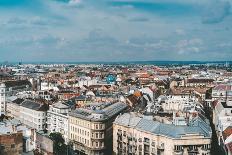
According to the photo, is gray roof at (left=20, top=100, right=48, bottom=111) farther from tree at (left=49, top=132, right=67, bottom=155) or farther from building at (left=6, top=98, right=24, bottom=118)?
tree at (left=49, top=132, right=67, bottom=155)

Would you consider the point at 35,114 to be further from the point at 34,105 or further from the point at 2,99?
the point at 2,99

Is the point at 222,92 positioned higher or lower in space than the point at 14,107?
higher

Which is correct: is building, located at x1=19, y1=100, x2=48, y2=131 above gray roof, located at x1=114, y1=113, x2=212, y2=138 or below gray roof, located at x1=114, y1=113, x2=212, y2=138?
below

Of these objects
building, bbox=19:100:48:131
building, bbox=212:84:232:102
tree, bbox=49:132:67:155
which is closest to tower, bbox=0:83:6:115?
building, bbox=19:100:48:131

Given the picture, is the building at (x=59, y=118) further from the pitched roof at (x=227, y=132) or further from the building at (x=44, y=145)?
the pitched roof at (x=227, y=132)

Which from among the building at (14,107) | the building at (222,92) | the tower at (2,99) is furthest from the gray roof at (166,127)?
the tower at (2,99)

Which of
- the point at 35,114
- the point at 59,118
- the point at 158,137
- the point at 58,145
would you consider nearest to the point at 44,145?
the point at 58,145

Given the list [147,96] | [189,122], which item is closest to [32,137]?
[189,122]
